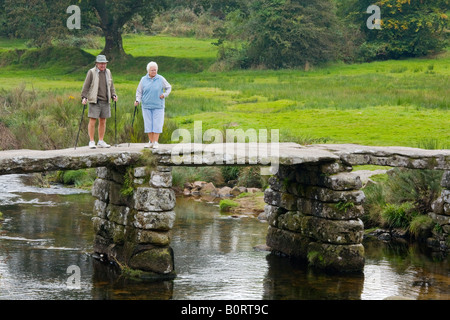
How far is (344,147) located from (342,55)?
38938mm

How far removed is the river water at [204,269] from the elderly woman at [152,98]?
2522 mm

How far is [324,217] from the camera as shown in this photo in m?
14.9

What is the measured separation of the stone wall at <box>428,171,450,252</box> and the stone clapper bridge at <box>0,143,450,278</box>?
2.1 inches

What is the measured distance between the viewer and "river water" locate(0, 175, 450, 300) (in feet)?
43.3

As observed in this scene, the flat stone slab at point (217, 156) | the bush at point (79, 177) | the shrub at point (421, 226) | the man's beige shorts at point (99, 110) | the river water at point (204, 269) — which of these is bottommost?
the river water at point (204, 269)

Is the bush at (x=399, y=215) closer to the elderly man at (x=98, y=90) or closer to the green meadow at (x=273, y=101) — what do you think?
the green meadow at (x=273, y=101)

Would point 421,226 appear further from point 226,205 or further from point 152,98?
point 152,98

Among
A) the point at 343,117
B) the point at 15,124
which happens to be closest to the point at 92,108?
the point at 15,124

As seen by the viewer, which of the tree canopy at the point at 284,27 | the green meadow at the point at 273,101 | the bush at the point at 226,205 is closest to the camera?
the bush at the point at 226,205

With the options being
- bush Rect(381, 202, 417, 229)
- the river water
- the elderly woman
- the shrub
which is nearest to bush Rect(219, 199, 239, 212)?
the river water

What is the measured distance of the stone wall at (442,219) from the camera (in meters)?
16.3

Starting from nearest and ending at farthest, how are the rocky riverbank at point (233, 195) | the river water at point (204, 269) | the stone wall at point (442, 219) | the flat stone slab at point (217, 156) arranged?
the river water at point (204, 269)
the flat stone slab at point (217, 156)
the stone wall at point (442, 219)
the rocky riverbank at point (233, 195)

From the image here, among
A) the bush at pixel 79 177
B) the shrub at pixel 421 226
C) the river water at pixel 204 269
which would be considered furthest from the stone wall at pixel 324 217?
the bush at pixel 79 177

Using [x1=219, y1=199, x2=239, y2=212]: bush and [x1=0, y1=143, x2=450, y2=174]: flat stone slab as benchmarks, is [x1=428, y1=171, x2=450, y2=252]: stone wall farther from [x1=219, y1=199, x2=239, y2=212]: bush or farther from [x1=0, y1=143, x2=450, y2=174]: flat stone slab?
[x1=219, y1=199, x2=239, y2=212]: bush
